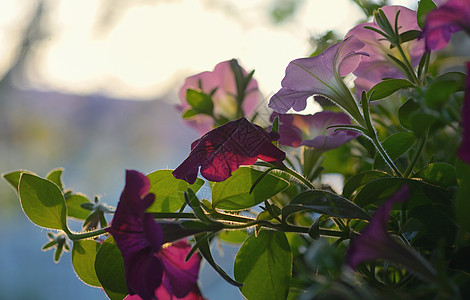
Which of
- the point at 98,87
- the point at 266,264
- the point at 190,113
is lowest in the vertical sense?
the point at 266,264

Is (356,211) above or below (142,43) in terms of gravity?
below

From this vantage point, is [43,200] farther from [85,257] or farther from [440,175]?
[440,175]

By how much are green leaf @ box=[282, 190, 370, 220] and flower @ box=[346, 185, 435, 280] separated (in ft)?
0.17

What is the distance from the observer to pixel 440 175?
24 centimetres

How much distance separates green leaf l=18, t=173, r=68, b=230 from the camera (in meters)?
0.26

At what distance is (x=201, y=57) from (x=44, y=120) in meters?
1.17

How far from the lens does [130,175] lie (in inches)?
8.0

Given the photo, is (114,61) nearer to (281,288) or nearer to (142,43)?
(142,43)

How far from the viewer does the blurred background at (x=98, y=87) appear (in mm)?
1153

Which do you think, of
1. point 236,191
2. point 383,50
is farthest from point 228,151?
point 383,50

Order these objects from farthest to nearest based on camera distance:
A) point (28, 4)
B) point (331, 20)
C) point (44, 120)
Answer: point (44, 120), point (28, 4), point (331, 20)

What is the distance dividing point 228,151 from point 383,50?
0.43 ft

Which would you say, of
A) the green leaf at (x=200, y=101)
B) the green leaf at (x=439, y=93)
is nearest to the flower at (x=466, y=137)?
the green leaf at (x=439, y=93)

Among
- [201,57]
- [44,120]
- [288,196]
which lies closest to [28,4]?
[44,120]
